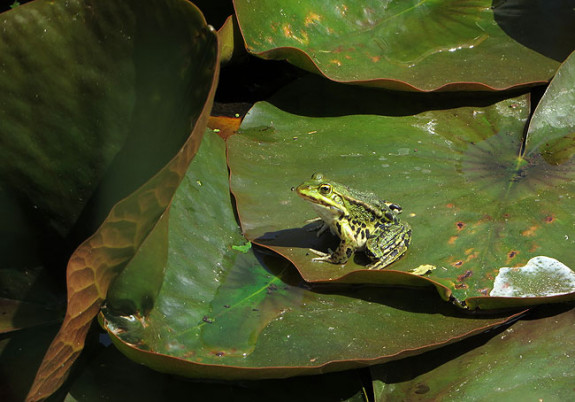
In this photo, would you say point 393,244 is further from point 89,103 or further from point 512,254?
point 89,103

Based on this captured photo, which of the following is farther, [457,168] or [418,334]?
[457,168]

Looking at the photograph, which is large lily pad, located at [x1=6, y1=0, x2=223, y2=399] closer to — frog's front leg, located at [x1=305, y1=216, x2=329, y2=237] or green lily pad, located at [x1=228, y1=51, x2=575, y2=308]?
green lily pad, located at [x1=228, y1=51, x2=575, y2=308]

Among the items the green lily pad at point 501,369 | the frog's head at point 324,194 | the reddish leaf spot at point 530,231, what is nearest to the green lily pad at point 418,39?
the frog's head at point 324,194

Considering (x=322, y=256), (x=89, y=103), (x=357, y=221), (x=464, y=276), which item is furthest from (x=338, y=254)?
(x=89, y=103)

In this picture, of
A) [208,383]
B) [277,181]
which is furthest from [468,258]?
[208,383]

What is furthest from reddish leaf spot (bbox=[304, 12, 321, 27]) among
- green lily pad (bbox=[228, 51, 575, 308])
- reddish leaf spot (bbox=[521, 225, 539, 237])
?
reddish leaf spot (bbox=[521, 225, 539, 237])

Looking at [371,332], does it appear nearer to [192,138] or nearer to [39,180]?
[192,138]
